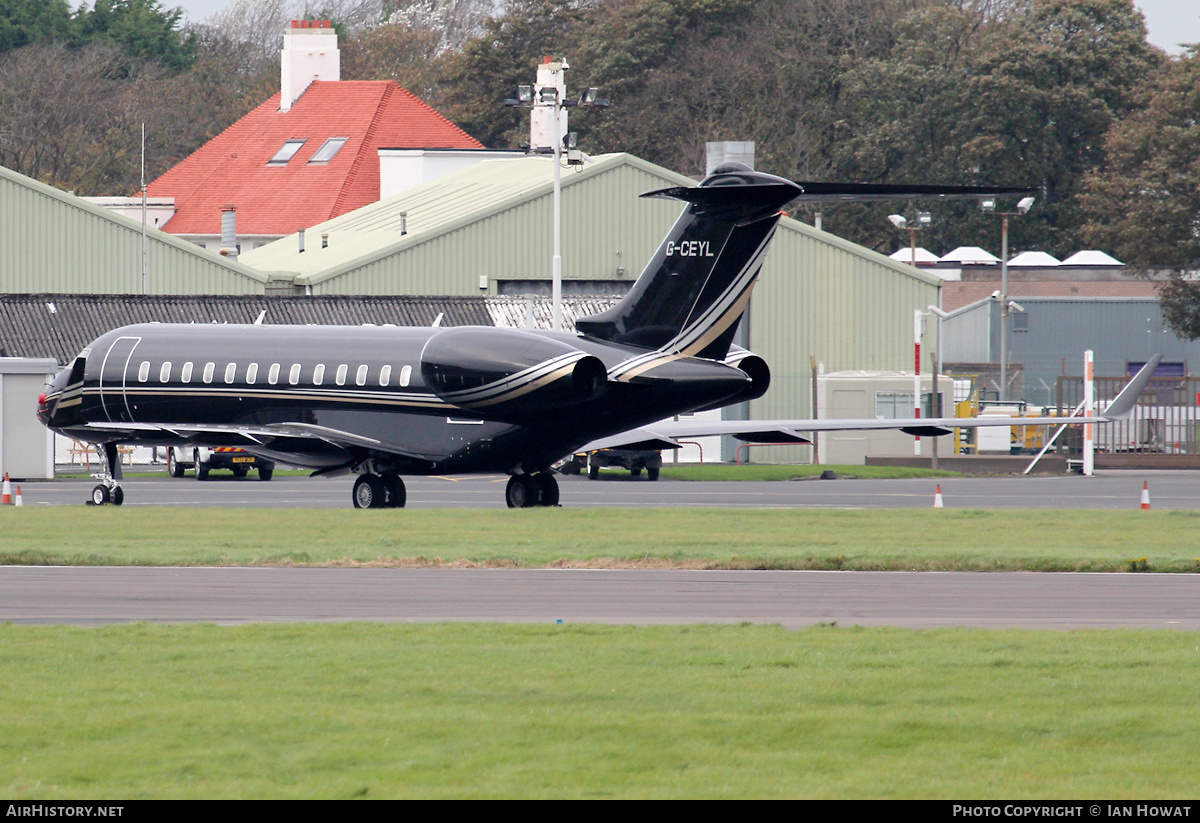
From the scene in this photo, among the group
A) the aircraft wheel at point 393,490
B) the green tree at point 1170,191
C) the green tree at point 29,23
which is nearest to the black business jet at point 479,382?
the aircraft wheel at point 393,490

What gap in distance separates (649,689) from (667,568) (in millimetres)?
9051

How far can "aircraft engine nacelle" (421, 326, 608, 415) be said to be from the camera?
97.7 feet

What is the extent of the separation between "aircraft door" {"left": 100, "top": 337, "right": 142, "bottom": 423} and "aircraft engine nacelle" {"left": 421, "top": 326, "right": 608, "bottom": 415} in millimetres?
6935

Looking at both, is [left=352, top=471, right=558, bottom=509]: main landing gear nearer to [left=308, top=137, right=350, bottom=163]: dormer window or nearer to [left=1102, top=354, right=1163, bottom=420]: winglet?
[left=1102, top=354, right=1163, bottom=420]: winglet

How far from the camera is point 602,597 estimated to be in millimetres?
18219

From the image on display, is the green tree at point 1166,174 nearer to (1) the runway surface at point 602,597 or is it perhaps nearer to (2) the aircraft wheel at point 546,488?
(2) the aircraft wheel at point 546,488

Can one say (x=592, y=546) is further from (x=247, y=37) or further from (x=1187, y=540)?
(x=247, y=37)

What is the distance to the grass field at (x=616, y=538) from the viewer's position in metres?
22.0

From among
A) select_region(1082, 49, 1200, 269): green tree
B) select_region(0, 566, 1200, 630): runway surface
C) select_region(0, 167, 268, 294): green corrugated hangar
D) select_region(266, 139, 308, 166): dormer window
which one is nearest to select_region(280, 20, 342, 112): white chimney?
select_region(266, 139, 308, 166): dormer window

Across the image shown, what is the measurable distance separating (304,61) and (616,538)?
75832mm

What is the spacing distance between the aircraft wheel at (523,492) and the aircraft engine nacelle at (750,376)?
3473mm

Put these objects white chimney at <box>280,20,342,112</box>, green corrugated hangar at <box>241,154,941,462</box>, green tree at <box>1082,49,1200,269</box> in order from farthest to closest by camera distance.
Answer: white chimney at <box>280,20,342,112</box>, green tree at <box>1082,49,1200,269</box>, green corrugated hangar at <box>241,154,941,462</box>

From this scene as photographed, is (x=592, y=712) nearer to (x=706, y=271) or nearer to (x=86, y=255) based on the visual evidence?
(x=706, y=271)

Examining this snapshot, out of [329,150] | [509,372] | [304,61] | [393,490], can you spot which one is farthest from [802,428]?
[304,61]
